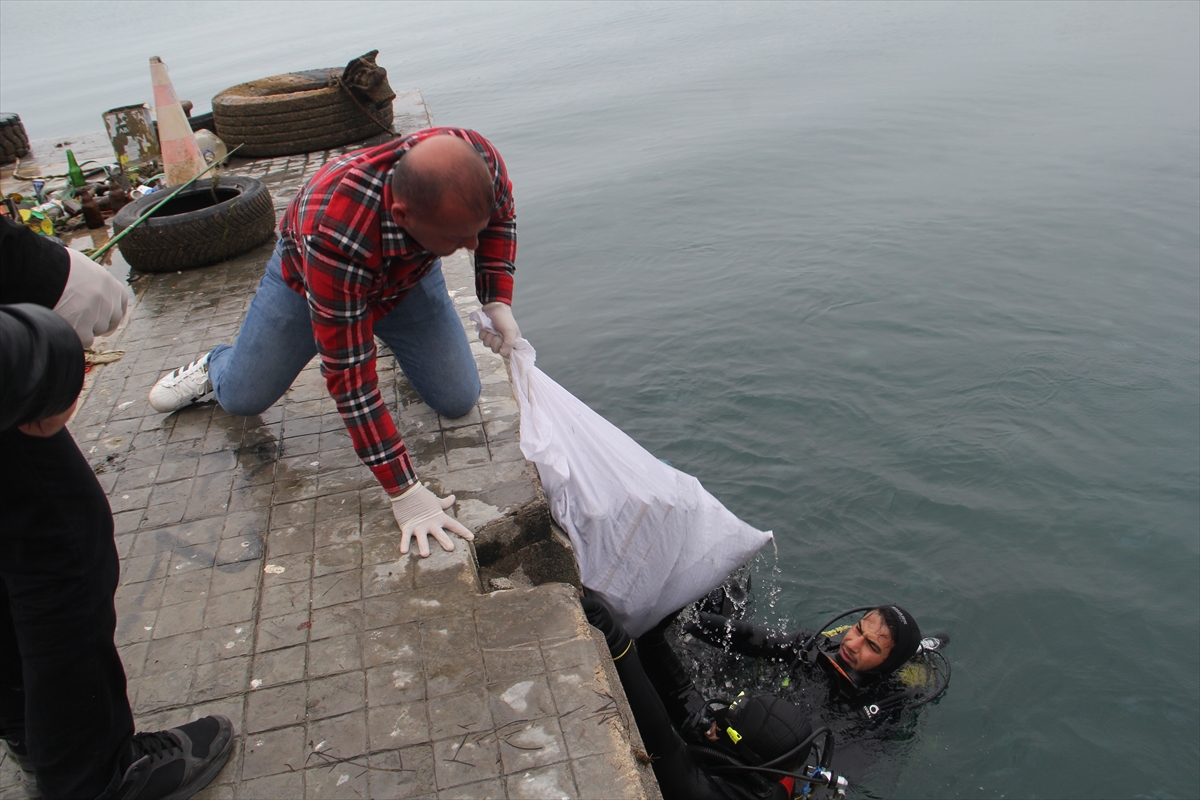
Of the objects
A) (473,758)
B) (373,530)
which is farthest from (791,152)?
(473,758)

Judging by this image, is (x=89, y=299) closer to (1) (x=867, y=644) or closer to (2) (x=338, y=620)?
(2) (x=338, y=620)

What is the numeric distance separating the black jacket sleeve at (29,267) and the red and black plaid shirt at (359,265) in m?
0.66

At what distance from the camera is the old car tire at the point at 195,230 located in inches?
220

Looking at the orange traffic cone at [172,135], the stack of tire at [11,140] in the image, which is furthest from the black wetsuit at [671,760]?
the stack of tire at [11,140]

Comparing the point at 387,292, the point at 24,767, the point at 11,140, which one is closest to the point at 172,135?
the point at 11,140

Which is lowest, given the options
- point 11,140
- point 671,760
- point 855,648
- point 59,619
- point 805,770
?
point 805,770

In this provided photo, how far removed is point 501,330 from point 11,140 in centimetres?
971

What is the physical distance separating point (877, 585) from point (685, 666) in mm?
1185

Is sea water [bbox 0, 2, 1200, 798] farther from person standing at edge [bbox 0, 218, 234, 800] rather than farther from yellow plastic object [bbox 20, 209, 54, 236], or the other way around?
yellow plastic object [bbox 20, 209, 54, 236]

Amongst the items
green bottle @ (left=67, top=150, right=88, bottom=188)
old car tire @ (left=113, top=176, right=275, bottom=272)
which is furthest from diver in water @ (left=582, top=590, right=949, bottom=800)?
green bottle @ (left=67, top=150, right=88, bottom=188)

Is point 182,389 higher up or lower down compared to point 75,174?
lower down

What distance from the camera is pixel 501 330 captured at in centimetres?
319

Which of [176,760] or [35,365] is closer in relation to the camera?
[35,365]

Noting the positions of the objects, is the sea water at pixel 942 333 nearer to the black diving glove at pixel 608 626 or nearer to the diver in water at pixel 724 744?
the diver in water at pixel 724 744
